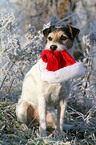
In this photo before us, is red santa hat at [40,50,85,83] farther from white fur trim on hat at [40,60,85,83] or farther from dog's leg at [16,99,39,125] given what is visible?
dog's leg at [16,99,39,125]

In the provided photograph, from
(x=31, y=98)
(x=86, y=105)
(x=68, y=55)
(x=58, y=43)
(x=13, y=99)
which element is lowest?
(x=86, y=105)

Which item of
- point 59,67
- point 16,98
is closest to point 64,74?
point 59,67

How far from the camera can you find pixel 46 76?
4.00ft

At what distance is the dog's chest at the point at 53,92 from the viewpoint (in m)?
1.33

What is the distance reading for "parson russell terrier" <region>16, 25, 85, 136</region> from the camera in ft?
4.21

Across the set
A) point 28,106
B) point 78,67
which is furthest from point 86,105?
point 78,67

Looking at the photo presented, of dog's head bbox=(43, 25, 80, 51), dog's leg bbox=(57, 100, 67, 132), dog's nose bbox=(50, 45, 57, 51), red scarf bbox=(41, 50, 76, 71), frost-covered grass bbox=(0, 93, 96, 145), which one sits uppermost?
dog's head bbox=(43, 25, 80, 51)

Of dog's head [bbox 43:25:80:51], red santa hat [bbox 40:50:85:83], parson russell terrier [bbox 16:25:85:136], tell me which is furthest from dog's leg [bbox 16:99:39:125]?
dog's head [bbox 43:25:80:51]

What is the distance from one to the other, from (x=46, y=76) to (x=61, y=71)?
13cm

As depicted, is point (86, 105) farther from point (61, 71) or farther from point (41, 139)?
point (61, 71)

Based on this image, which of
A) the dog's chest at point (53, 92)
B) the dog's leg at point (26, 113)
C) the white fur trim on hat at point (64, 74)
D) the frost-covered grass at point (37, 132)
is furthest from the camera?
the dog's leg at point (26, 113)

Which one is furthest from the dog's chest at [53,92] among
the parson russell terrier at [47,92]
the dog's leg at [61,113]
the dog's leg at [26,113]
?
the dog's leg at [26,113]

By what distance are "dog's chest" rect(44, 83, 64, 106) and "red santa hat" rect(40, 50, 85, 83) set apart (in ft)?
0.42

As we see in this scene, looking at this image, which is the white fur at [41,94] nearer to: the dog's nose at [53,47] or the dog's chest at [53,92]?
the dog's chest at [53,92]
